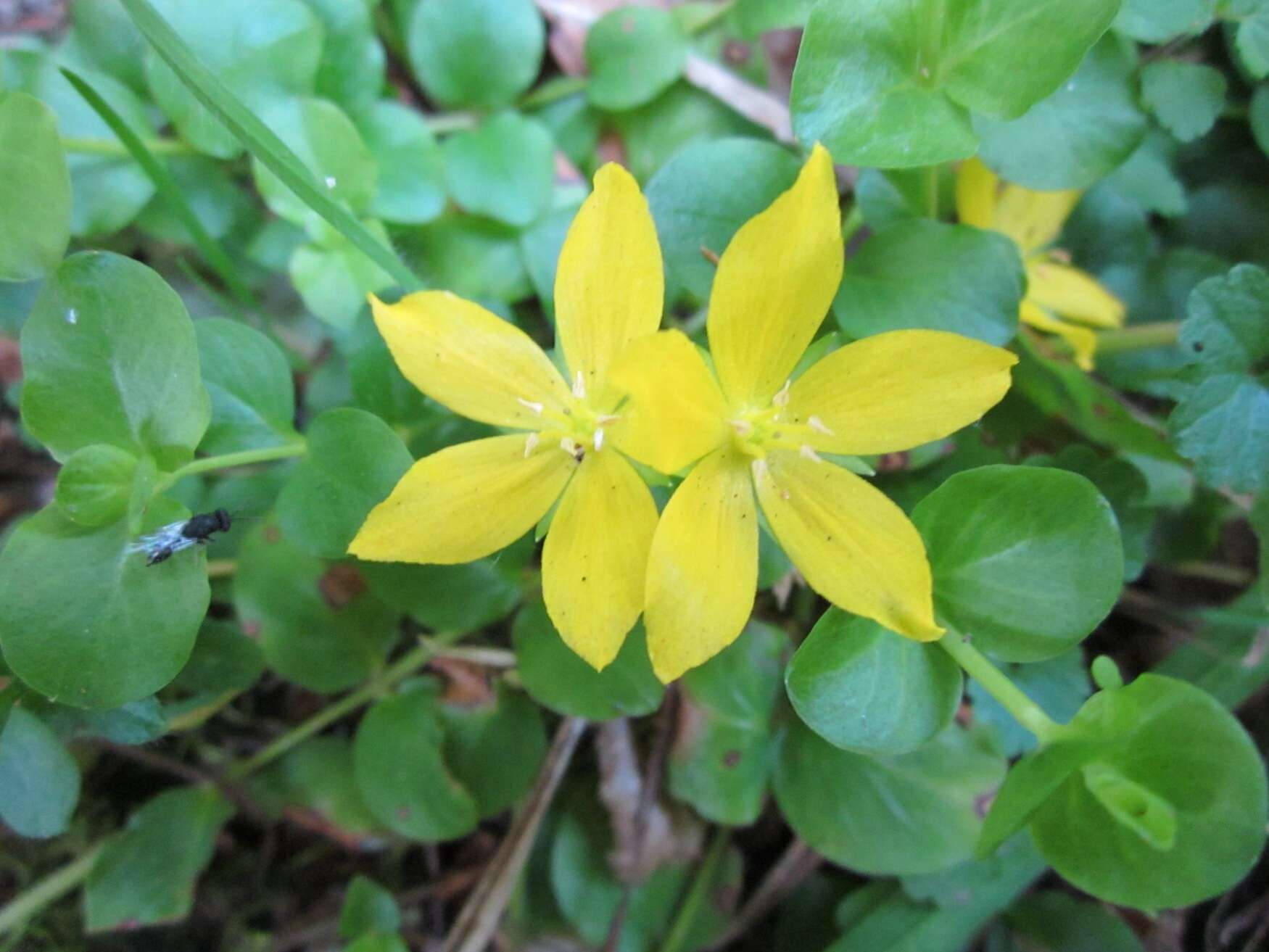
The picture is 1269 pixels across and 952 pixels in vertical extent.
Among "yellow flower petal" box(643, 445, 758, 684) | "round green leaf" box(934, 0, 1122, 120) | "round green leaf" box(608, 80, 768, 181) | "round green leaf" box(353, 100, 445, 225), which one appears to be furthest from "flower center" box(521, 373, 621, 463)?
"round green leaf" box(608, 80, 768, 181)

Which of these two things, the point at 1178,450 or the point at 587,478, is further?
the point at 1178,450

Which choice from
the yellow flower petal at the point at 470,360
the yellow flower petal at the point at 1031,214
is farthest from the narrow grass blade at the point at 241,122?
the yellow flower petal at the point at 1031,214

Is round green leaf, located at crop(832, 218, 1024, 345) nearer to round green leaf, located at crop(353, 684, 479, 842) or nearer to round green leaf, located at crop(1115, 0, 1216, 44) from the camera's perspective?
round green leaf, located at crop(1115, 0, 1216, 44)

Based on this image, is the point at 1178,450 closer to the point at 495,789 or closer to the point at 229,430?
the point at 495,789

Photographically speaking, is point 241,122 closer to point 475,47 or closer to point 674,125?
point 475,47

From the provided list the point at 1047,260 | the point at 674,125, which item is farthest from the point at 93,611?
the point at 1047,260

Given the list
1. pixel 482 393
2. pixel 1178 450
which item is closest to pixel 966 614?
pixel 1178 450
